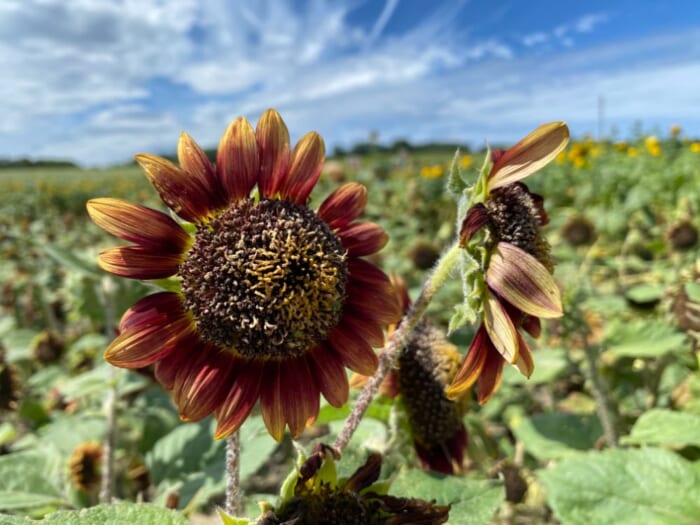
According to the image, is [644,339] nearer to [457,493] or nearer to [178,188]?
[457,493]

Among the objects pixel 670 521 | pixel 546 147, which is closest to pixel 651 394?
pixel 670 521

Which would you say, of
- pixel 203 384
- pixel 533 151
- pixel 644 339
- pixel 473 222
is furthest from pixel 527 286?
pixel 644 339

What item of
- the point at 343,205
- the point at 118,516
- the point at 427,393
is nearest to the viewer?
the point at 118,516

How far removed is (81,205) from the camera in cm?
1490

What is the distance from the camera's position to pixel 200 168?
1.22 m

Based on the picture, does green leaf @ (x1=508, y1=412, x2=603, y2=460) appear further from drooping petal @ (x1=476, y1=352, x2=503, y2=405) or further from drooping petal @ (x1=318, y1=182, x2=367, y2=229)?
drooping petal @ (x1=318, y1=182, x2=367, y2=229)

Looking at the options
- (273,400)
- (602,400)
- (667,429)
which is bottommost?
(602,400)

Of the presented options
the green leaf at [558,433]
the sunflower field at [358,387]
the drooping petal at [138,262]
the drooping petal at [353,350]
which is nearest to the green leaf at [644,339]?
the sunflower field at [358,387]

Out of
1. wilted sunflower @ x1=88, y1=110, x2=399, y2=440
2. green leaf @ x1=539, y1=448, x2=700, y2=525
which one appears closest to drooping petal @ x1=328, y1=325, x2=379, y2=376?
wilted sunflower @ x1=88, y1=110, x2=399, y2=440

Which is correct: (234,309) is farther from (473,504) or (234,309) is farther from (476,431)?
(476,431)

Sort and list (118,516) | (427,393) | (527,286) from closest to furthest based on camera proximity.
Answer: (118,516) → (527,286) → (427,393)

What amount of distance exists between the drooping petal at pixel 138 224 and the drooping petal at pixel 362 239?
35cm

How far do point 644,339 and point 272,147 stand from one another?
180 cm

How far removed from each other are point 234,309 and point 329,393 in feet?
0.79
